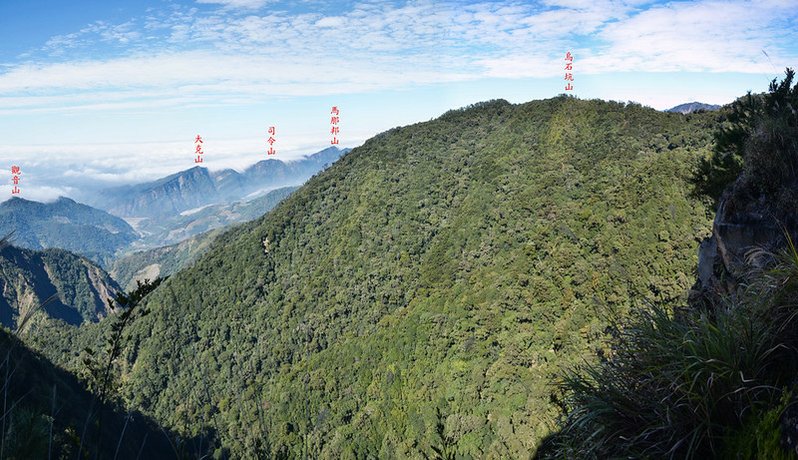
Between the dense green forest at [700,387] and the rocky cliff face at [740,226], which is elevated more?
the rocky cliff face at [740,226]

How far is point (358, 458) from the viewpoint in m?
44.6

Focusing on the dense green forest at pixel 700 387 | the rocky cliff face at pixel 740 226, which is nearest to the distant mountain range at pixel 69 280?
the rocky cliff face at pixel 740 226

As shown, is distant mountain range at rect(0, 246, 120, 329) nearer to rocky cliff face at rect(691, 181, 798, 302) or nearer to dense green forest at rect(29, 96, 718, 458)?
dense green forest at rect(29, 96, 718, 458)

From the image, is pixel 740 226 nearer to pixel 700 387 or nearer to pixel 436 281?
pixel 700 387

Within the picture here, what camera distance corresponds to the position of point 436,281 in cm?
6078

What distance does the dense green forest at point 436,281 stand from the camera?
37781 millimetres

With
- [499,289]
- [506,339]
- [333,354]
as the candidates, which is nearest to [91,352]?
[506,339]

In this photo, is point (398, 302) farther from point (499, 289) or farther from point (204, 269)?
point (204, 269)

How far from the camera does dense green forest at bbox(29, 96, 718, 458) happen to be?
37781 mm


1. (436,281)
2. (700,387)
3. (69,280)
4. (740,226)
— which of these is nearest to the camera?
(700,387)

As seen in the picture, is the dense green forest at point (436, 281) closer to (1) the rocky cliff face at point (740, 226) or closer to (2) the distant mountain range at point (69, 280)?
(1) the rocky cliff face at point (740, 226)

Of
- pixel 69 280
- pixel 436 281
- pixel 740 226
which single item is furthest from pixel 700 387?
pixel 69 280

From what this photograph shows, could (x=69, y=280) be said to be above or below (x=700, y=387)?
below

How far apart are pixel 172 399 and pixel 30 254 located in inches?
5550
